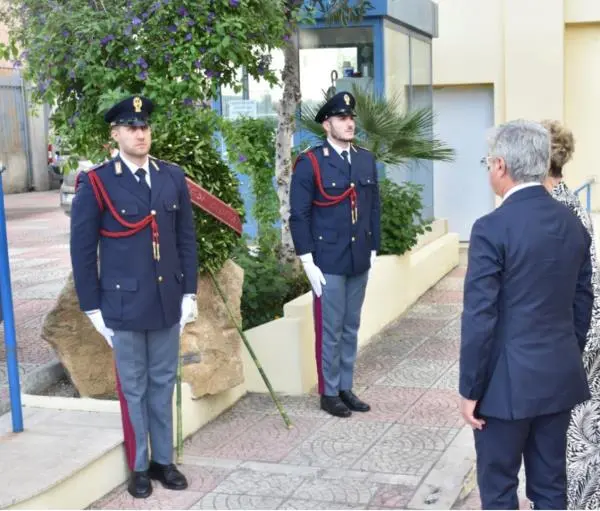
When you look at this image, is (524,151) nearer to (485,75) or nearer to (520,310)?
(520,310)

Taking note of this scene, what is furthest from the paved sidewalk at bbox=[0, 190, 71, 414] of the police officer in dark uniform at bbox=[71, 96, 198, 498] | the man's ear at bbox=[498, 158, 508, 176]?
the man's ear at bbox=[498, 158, 508, 176]

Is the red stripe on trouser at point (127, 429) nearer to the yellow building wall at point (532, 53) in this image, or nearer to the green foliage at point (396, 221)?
the green foliage at point (396, 221)

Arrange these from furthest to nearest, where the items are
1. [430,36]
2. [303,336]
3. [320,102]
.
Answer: [430,36] < [320,102] < [303,336]

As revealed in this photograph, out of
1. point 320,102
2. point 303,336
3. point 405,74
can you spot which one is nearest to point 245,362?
point 303,336

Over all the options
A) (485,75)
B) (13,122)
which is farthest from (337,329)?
(13,122)

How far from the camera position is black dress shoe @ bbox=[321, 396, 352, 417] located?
6176mm

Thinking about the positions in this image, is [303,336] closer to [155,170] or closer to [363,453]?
[363,453]

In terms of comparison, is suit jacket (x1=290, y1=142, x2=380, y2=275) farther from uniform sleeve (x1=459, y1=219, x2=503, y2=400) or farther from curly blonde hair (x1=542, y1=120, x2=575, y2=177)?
uniform sleeve (x1=459, y1=219, x2=503, y2=400)

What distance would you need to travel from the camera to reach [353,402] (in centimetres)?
630

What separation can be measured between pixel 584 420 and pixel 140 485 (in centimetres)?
200

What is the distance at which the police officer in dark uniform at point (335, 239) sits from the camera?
6.19 metres

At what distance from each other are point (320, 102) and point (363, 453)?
14.8 ft

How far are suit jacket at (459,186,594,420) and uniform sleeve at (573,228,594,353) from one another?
195 millimetres

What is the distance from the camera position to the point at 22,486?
4.51 meters
